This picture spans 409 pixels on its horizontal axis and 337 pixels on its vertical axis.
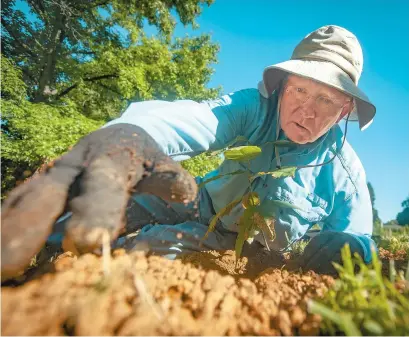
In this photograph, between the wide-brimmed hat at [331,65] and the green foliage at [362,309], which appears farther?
the wide-brimmed hat at [331,65]

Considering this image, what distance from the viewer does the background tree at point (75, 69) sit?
24.4 feet

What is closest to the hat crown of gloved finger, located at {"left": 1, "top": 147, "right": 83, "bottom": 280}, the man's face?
the man's face

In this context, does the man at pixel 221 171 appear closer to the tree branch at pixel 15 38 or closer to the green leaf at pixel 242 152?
the green leaf at pixel 242 152

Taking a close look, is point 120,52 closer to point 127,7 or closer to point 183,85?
point 127,7

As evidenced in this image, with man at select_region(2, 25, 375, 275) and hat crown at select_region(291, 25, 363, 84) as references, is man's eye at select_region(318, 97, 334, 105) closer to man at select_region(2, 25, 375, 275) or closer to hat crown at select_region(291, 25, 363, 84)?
man at select_region(2, 25, 375, 275)

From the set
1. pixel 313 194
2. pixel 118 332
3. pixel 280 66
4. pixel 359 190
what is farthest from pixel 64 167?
pixel 359 190

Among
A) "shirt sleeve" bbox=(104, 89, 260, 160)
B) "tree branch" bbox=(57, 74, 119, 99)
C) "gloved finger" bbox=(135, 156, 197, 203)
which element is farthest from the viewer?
"tree branch" bbox=(57, 74, 119, 99)

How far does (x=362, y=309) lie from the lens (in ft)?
1.92

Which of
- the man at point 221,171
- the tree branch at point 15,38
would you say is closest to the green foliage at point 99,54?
the tree branch at point 15,38

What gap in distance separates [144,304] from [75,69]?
984cm

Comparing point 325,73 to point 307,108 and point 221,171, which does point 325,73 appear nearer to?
point 307,108

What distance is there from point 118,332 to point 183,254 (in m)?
1.43

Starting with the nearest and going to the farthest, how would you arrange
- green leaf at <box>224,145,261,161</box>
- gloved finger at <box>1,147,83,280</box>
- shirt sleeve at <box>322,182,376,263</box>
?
gloved finger at <box>1,147,83,280</box>
green leaf at <box>224,145,261,161</box>
shirt sleeve at <box>322,182,376,263</box>

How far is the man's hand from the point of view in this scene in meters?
0.62
